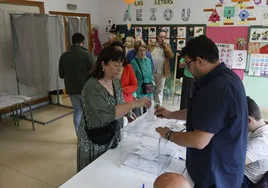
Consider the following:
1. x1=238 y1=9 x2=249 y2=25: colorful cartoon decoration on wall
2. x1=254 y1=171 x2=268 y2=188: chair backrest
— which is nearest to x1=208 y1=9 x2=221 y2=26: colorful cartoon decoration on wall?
x1=238 y1=9 x2=249 y2=25: colorful cartoon decoration on wall

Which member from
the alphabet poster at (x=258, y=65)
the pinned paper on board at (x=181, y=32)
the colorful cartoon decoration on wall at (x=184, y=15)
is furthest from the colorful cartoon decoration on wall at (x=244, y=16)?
the pinned paper on board at (x=181, y=32)

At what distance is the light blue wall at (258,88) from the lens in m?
4.81

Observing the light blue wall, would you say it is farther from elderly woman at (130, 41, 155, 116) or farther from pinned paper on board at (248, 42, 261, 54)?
elderly woman at (130, 41, 155, 116)

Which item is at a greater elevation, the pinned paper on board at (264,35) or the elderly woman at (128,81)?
the pinned paper on board at (264,35)

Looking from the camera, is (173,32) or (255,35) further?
(173,32)

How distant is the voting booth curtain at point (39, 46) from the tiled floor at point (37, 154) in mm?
759

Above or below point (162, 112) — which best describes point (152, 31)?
above

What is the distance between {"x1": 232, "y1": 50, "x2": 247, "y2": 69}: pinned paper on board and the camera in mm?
4848

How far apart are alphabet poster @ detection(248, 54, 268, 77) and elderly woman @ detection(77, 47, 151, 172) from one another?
12.5 ft

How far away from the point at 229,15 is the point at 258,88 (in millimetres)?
1568

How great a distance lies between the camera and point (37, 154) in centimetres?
317

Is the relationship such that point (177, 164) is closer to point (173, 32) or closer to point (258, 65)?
point (258, 65)

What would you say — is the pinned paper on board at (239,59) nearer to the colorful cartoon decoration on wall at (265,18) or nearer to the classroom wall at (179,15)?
the classroom wall at (179,15)

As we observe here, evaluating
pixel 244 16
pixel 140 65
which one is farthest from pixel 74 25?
pixel 244 16
